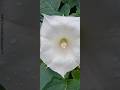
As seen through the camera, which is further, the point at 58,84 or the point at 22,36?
the point at 58,84

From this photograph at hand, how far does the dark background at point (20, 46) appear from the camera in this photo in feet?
1.47

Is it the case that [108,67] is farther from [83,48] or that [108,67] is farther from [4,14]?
[4,14]

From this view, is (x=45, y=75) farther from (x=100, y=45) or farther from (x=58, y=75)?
(x=100, y=45)

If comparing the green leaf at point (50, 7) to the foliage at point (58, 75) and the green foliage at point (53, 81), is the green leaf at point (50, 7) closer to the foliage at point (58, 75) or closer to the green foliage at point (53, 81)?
the foliage at point (58, 75)

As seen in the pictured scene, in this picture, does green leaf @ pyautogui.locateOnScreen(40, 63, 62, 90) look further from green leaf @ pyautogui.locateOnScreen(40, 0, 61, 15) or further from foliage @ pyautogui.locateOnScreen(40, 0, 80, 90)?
green leaf @ pyautogui.locateOnScreen(40, 0, 61, 15)

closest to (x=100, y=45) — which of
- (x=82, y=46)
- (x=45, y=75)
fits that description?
(x=82, y=46)

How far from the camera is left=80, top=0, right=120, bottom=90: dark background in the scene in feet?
1.47

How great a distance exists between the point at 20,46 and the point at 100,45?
0.13 metres

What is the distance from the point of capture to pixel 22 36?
1.47ft

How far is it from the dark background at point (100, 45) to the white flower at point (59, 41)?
1.2 inches

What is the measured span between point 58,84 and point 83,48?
12 cm

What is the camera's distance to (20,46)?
0.46 metres

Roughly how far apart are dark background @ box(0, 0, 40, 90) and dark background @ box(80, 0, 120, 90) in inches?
2.9

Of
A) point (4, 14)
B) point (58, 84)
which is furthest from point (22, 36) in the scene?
point (58, 84)
